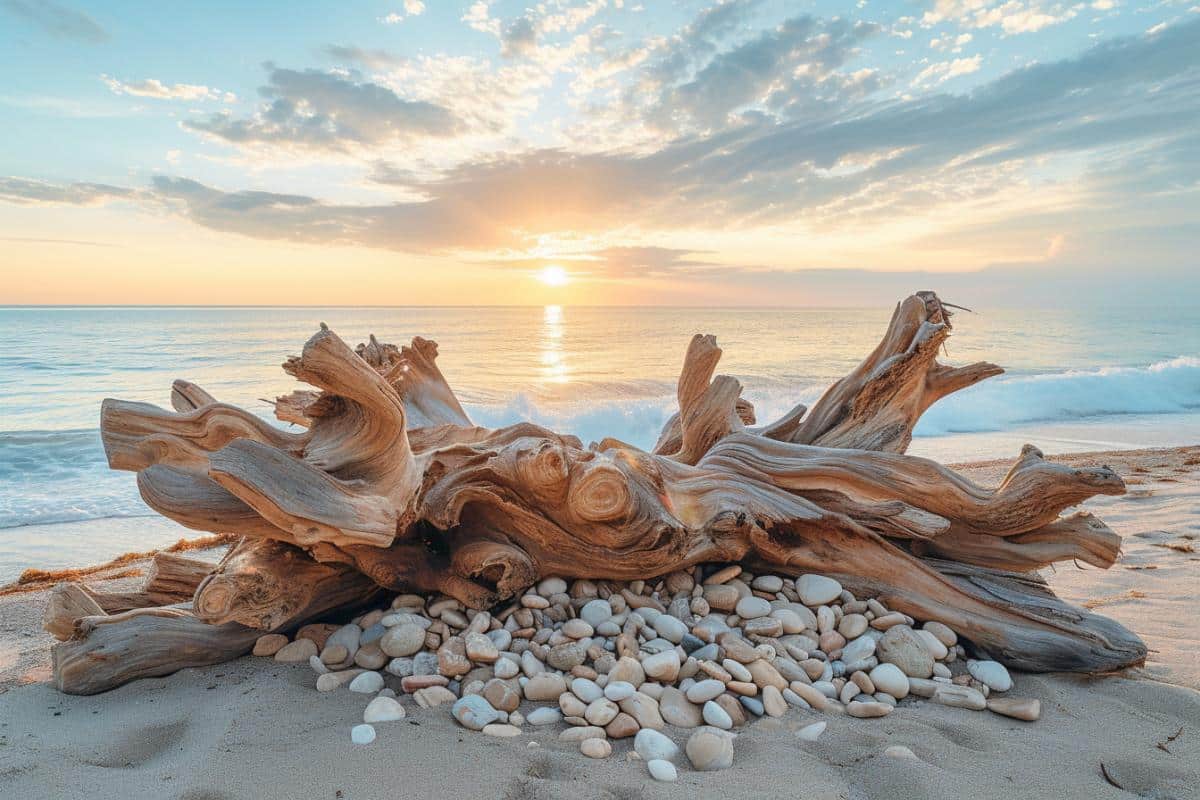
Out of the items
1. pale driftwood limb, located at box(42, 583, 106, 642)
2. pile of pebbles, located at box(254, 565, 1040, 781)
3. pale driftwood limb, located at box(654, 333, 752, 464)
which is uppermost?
pale driftwood limb, located at box(654, 333, 752, 464)

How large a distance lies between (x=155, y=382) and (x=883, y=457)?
25.0 meters

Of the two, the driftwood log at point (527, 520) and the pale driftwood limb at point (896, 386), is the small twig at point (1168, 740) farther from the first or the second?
the pale driftwood limb at point (896, 386)

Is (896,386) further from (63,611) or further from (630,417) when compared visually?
(630,417)

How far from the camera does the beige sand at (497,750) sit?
6.90 ft

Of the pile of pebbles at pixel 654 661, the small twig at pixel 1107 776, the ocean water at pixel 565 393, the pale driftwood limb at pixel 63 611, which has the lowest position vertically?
the ocean water at pixel 565 393

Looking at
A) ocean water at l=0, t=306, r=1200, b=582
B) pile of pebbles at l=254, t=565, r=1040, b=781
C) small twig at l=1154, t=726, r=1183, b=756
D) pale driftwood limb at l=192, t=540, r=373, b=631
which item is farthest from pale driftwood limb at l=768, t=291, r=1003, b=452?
ocean water at l=0, t=306, r=1200, b=582

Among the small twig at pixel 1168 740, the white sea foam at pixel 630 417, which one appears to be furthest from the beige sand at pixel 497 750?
the white sea foam at pixel 630 417

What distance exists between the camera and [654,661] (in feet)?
8.99

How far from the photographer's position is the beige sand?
6.90 feet

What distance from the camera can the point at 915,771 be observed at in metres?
2.22

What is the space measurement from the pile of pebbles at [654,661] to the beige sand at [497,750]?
8 centimetres

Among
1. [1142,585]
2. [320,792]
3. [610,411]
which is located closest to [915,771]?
[320,792]

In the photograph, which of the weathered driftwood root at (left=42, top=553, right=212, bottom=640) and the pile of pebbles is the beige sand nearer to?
the pile of pebbles

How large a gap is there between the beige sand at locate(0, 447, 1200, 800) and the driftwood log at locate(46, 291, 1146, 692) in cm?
24
